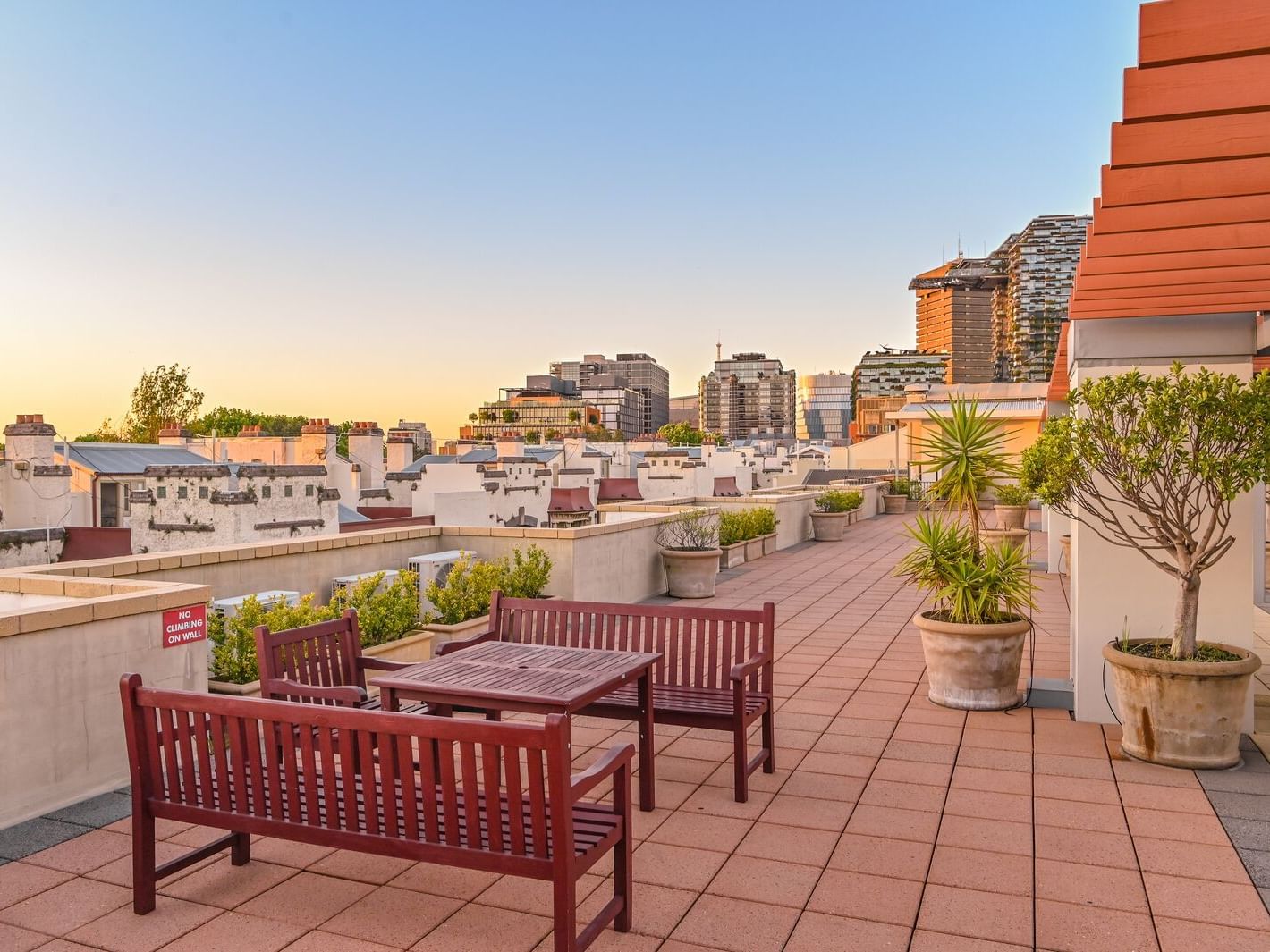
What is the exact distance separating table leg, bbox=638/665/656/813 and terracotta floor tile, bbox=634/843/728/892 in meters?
0.39

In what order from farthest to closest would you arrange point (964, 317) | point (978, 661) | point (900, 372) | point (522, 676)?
point (964, 317)
point (900, 372)
point (978, 661)
point (522, 676)

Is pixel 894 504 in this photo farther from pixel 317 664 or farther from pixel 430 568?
pixel 317 664

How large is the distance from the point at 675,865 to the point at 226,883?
183cm

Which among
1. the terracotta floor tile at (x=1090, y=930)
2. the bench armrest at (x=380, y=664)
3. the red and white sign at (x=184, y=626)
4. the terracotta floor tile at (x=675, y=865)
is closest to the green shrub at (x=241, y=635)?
the red and white sign at (x=184, y=626)

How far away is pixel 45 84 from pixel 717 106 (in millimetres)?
14337

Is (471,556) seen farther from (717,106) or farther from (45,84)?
(717,106)

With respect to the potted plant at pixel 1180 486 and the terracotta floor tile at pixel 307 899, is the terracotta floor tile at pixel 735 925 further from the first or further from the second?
the potted plant at pixel 1180 486

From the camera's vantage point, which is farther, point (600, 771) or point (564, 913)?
point (600, 771)

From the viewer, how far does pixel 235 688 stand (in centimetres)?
566

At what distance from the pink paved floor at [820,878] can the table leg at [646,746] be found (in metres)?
0.10

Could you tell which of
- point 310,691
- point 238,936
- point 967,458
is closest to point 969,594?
point 967,458

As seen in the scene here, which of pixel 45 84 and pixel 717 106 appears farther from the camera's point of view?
pixel 717 106

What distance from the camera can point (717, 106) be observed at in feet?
75.4

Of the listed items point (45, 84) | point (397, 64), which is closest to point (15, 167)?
point (45, 84)
